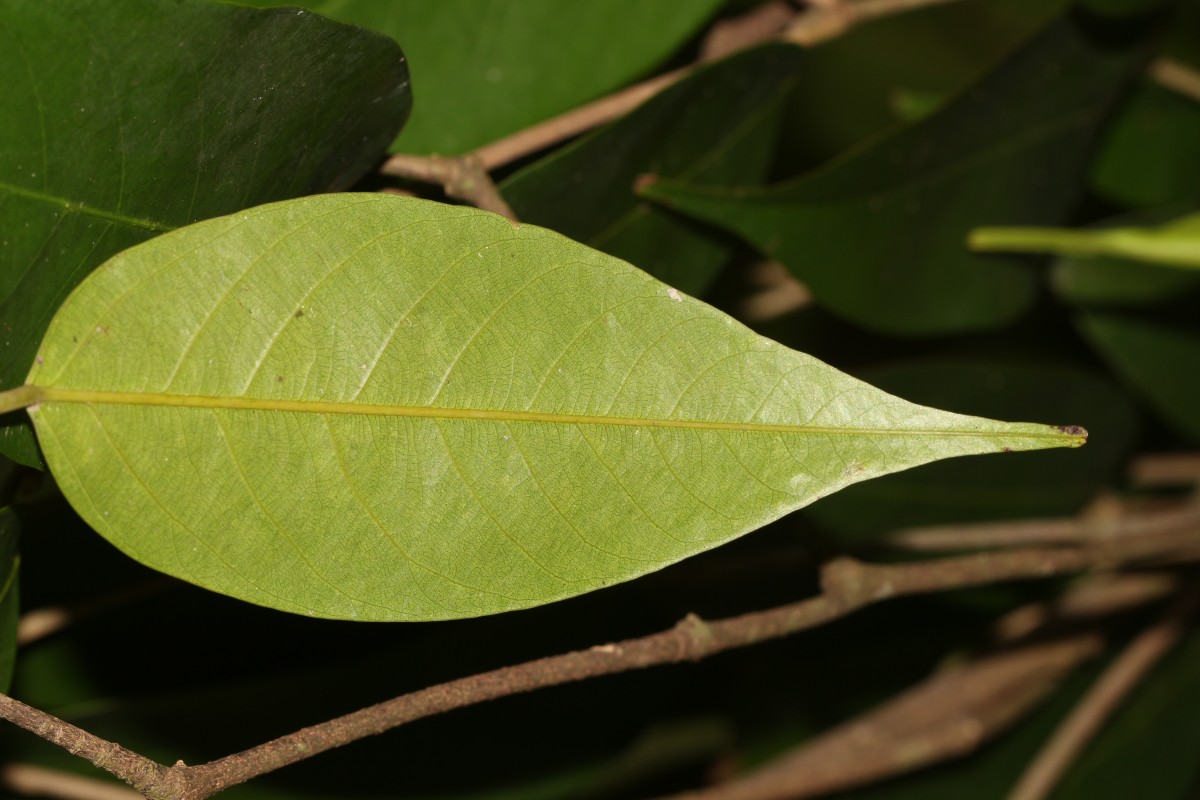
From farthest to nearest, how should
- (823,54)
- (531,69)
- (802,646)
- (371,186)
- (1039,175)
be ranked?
(823,54), (802,646), (1039,175), (531,69), (371,186)

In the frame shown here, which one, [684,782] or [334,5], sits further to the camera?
[684,782]

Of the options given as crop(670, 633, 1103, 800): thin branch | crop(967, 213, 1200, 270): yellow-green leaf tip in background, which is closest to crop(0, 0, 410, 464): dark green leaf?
crop(967, 213, 1200, 270): yellow-green leaf tip in background

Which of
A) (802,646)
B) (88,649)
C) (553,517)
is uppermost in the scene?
(553,517)

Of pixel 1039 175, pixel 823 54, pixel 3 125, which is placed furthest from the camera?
pixel 823 54

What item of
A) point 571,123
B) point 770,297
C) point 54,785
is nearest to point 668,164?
point 571,123

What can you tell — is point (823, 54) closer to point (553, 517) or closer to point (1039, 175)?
point (1039, 175)

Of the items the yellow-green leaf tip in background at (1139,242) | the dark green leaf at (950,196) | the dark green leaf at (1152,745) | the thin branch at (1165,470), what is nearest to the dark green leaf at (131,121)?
the dark green leaf at (950,196)

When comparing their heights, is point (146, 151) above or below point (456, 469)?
above

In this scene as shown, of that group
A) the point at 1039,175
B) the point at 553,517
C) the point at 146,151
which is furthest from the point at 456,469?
the point at 1039,175
